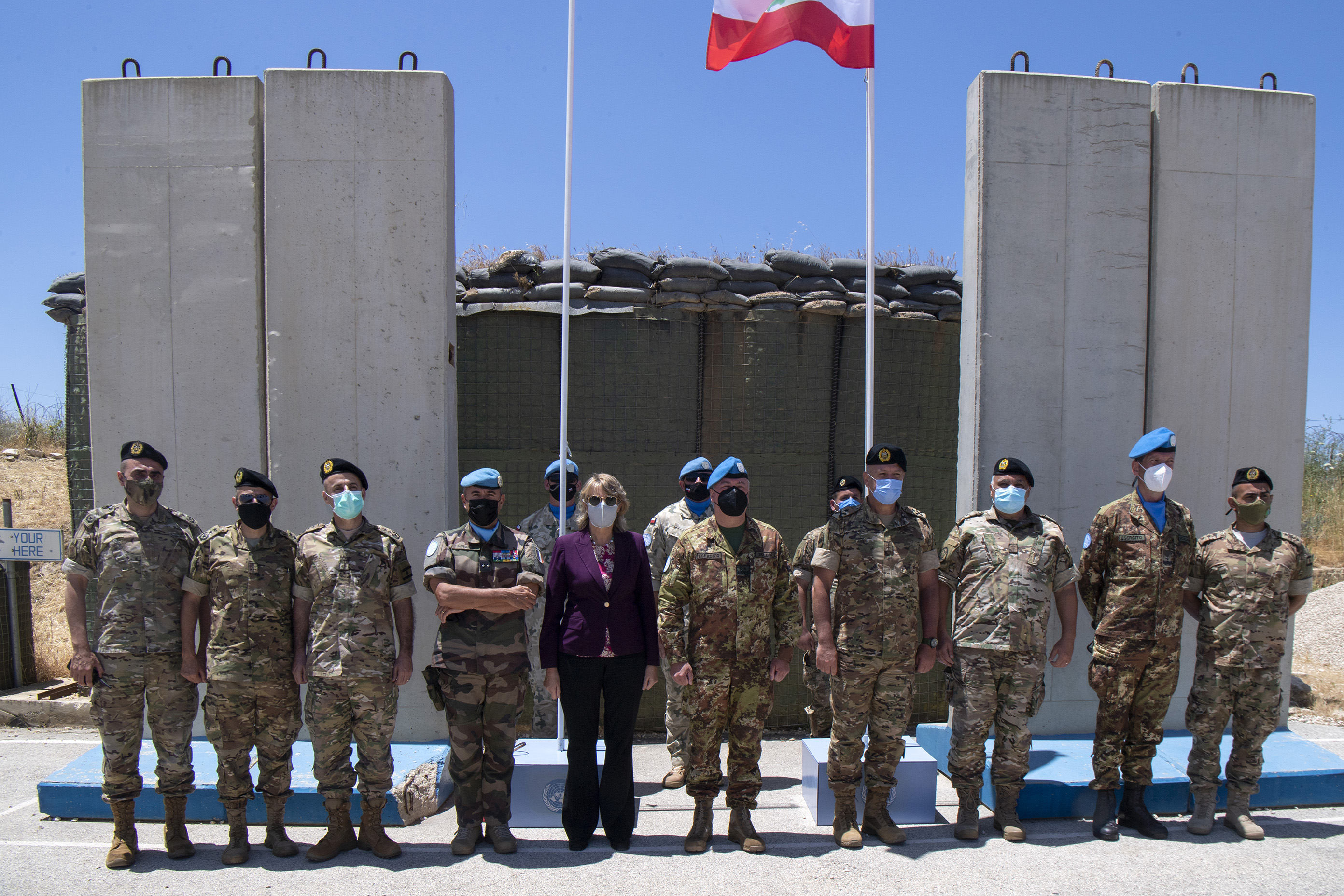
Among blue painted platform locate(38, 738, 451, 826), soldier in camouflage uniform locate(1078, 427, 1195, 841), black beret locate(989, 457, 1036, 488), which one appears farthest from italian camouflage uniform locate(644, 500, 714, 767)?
soldier in camouflage uniform locate(1078, 427, 1195, 841)

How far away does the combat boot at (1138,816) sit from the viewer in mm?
3883

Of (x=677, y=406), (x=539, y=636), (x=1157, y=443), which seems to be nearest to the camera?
→ (x=1157, y=443)

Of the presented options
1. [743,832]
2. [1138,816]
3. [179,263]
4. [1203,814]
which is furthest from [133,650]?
[1203,814]

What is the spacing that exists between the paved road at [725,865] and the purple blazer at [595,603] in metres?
0.87

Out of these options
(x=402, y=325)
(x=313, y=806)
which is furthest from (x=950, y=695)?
(x=402, y=325)

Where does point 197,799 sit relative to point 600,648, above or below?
below

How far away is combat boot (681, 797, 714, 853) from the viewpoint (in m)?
3.65

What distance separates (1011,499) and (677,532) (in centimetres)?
177

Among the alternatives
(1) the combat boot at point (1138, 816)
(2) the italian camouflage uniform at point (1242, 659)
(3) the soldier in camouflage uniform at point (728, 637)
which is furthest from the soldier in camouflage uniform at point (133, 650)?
(2) the italian camouflage uniform at point (1242, 659)

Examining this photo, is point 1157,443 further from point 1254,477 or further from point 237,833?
point 237,833

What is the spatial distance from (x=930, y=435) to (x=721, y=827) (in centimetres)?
343

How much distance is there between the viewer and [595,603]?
362 centimetres

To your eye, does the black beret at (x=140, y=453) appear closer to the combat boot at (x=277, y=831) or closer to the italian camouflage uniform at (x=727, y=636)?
the combat boot at (x=277, y=831)

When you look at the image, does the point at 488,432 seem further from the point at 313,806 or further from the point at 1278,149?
the point at 1278,149
